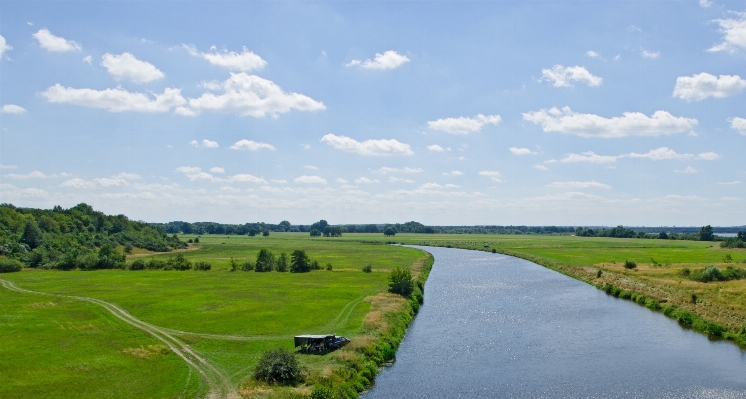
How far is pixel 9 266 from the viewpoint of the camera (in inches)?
4525

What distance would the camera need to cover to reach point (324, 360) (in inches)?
1692

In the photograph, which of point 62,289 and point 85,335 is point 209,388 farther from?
point 62,289

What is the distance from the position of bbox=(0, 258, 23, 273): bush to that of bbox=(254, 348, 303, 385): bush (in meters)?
107

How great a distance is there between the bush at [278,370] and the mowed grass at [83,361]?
4.54 m

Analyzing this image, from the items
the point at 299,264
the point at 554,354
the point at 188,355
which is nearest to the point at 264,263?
the point at 299,264

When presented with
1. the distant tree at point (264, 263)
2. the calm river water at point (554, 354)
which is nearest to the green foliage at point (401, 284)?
the calm river water at point (554, 354)

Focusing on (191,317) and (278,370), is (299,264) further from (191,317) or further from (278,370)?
(278,370)

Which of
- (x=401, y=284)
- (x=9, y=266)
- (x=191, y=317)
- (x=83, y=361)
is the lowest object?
(x=83, y=361)

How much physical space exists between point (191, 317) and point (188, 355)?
17055mm

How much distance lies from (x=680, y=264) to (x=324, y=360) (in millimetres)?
104033

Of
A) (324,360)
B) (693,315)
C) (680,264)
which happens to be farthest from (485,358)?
(680,264)

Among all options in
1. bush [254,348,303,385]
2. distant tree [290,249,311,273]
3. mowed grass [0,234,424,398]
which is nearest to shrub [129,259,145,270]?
mowed grass [0,234,424,398]

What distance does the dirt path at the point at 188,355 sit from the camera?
3575cm

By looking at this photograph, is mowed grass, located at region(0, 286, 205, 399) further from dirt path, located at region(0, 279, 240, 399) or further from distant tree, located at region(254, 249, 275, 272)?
distant tree, located at region(254, 249, 275, 272)
